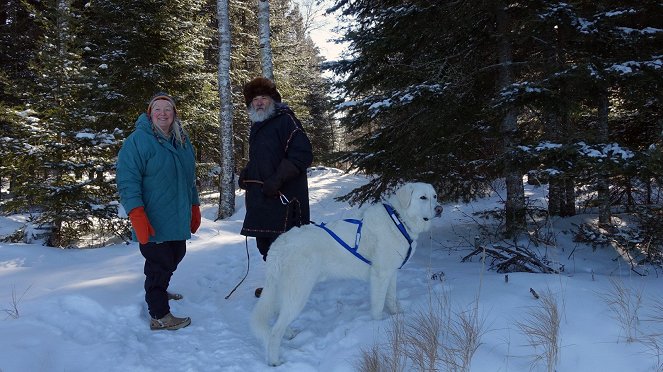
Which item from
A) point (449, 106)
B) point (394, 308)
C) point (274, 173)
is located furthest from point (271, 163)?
point (449, 106)

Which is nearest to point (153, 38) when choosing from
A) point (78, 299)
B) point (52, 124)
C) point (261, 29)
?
point (261, 29)

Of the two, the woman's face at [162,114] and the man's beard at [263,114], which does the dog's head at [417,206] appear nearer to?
the man's beard at [263,114]

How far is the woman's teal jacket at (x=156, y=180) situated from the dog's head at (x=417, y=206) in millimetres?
2131

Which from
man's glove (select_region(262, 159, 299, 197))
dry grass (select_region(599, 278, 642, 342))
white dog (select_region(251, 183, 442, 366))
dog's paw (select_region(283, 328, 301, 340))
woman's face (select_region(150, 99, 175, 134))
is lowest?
dog's paw (select_region(283, 328, 301, 340))

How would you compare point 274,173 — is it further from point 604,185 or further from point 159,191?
point 604,185

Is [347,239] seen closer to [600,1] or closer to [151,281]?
[151,281]

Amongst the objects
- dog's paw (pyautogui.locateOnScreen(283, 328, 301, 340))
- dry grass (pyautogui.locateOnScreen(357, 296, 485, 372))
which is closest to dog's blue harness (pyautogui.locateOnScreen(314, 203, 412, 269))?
dry grass (pyautogui.locateOnScreen(357, 296, 485, 372))

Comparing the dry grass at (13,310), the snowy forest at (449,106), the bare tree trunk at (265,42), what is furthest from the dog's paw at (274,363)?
the bare tree trunk at (265,42)

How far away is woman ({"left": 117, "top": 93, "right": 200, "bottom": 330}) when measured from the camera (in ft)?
11.0

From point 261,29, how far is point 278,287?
8.42 meters

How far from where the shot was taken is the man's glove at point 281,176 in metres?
3.90

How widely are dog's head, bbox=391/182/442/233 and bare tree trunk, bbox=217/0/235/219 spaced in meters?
8.03

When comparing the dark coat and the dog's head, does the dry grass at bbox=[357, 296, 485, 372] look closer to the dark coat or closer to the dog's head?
the dog's head

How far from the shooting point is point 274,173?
406 cm
